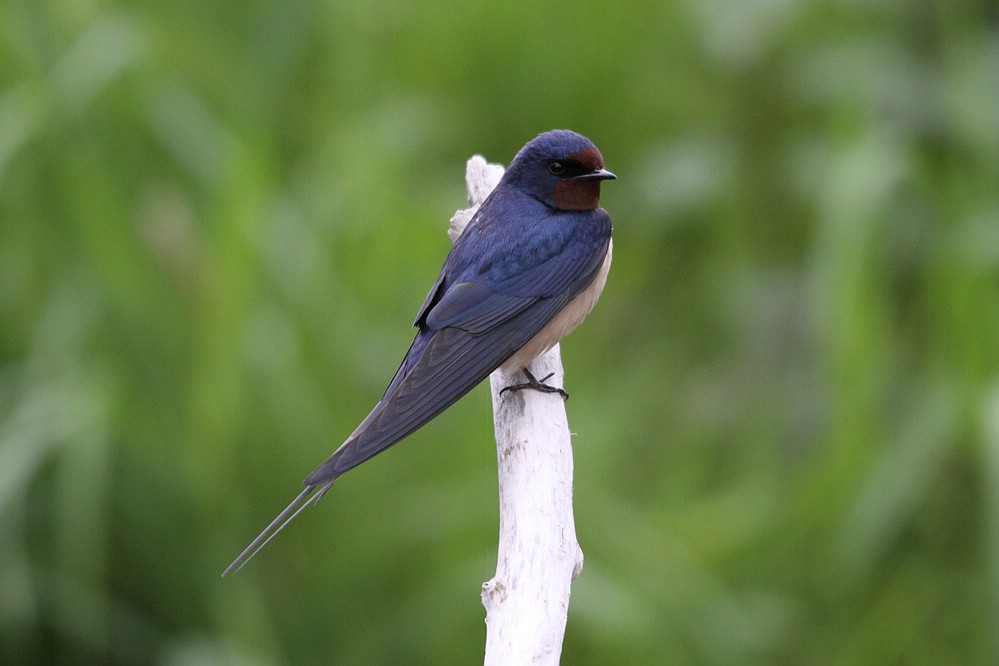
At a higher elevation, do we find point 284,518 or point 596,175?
point 596,175

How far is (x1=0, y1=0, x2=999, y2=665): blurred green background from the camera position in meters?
3.33

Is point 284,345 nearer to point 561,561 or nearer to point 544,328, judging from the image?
point 544,328

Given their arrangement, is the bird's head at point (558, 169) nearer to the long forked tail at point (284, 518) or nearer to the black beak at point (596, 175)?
the black beak at point (596, 175)

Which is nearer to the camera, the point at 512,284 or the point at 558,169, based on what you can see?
the point at 512,284

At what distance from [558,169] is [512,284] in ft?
1.04

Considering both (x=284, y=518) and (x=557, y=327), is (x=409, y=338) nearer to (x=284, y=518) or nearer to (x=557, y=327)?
(x=284, y=518)

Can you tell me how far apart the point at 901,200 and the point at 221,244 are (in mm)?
2353

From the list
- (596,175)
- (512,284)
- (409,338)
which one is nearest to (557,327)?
(512,284)

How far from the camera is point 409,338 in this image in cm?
370

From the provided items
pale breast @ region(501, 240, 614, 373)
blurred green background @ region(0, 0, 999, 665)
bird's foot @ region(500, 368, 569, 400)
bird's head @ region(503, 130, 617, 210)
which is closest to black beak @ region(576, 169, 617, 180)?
bird's head @ region(503, 130, 617, 210)

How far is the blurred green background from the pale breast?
653 millimetres

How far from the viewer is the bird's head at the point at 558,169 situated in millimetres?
2857

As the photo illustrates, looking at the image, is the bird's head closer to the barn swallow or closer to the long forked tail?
the barn swallow

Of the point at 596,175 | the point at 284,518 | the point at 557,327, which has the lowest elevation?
the point at 284,518
